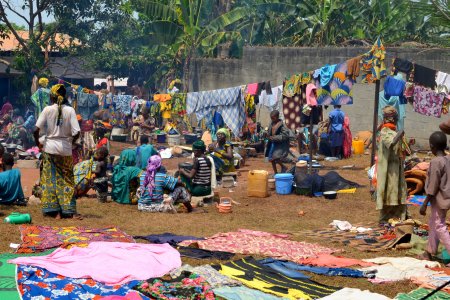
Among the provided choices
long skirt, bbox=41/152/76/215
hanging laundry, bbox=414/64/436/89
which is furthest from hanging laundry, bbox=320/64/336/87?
long skirt, bbox=41/152/76/215

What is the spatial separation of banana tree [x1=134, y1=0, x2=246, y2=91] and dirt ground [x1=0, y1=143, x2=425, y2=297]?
1252 centimetres

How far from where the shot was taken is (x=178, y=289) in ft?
23.0

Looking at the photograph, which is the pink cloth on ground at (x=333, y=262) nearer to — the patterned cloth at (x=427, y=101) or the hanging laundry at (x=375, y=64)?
the hanging laundry at (x=375, y=64)

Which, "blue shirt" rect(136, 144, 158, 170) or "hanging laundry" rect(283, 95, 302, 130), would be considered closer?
"blue shirt" rect(136, 144, 158, 170)

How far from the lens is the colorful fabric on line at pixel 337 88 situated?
1570cm

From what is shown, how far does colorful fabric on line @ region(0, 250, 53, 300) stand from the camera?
6742 mm

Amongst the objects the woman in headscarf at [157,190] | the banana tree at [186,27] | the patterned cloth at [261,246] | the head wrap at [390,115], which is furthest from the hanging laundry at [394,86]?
the banana tree at [186,27]

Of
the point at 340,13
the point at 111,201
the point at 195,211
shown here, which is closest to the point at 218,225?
the point at 195,211

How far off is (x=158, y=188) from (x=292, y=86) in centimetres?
543

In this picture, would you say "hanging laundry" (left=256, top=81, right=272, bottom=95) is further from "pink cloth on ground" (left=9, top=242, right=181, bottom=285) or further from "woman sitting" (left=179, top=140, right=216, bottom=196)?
"pink cloth on ground" (left=9, top=242, right=181, bottom=285)

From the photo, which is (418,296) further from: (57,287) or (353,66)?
(353,66)

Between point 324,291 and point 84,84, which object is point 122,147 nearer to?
point 84,84

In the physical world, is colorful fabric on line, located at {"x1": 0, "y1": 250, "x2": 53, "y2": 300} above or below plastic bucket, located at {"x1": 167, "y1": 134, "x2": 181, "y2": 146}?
below

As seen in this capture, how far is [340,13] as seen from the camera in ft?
80.9
